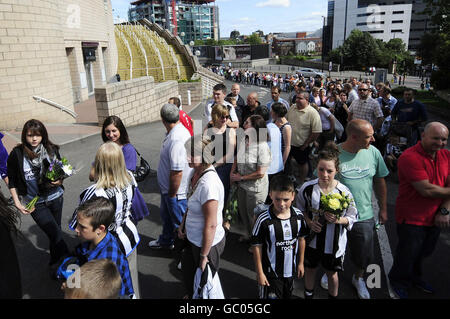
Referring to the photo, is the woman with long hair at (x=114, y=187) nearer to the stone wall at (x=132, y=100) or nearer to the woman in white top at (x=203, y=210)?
the woman in white top at (x=203, y=210)

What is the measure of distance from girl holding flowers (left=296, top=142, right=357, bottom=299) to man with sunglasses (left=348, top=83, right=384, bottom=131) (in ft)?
15.5

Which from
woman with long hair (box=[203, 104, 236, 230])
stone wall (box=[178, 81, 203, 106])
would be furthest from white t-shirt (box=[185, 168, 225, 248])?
stone wall (box=[178, 81, 203, 106])

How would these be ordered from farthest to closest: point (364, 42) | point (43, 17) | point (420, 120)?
point (364, 42)
point (43, 17)
point (420, 120)

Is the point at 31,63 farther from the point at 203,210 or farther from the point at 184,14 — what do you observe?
the point at 184,14

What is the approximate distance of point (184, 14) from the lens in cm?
16412

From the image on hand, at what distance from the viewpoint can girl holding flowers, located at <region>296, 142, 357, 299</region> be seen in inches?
120

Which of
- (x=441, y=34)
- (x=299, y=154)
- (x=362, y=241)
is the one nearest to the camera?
A: (x=362, y=241)

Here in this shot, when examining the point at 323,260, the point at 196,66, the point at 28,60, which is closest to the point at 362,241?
the point at 323,260

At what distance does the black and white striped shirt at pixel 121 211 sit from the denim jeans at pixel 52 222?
1271mm

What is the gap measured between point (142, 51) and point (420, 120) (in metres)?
26.4

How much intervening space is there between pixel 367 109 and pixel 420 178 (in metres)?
4.62

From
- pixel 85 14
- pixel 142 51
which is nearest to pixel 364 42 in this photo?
pixel 142 51
